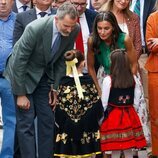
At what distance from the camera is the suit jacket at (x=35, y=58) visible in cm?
673

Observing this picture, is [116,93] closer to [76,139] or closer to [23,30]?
[76,139]

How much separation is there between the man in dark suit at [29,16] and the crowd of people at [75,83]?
0.01 metres

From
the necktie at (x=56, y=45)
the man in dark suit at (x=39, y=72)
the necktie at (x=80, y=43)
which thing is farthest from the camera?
the necktie at (x=80, y=43)

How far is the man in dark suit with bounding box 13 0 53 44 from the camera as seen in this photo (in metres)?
7.27

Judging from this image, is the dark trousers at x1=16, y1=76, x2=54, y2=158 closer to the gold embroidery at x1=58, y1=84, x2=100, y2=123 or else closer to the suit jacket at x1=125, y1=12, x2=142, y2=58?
the gold embroidery at x1=58, y1=84, x2=100, y2=123

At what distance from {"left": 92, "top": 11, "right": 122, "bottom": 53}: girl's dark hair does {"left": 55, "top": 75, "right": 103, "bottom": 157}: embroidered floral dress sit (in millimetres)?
747

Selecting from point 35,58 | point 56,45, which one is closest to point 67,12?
point 56,45

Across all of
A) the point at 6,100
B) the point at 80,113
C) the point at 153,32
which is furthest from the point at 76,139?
the point at 153,32

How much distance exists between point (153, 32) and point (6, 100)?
184cm

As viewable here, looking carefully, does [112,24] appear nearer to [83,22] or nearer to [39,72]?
[83,22]

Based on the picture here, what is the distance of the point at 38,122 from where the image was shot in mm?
7141

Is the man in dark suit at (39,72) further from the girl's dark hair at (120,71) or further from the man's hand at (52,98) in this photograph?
the girl's dark hair at (120,71)

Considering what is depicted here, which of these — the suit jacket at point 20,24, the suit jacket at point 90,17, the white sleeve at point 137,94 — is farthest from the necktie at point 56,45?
the white sleeve at point 137,94

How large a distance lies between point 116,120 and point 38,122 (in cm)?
87
